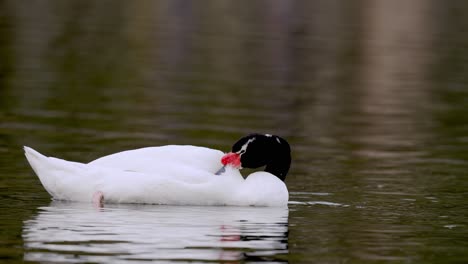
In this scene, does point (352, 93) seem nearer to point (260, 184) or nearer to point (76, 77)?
point (76, 77)

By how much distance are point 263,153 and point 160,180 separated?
4.79 feet

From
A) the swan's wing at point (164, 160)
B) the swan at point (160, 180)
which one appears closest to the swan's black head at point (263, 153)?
the swan at point (160, 180)

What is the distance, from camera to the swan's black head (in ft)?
55.0

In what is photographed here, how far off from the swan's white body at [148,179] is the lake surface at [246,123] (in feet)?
0.68

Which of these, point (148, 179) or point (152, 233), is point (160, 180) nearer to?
point (148, 179)

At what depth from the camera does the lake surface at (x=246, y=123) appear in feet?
45.9

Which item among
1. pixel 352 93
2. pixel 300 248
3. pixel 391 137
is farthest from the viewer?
pixel 352 93

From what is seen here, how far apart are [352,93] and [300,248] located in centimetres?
1910

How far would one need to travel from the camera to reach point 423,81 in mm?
36219

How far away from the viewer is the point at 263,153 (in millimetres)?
16953

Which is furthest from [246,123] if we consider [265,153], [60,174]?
[60,174]

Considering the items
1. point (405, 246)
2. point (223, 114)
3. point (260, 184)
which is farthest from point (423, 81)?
point (405, 246)

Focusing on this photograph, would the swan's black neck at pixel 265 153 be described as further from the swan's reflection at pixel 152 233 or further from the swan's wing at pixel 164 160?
the swan's reflection at pixel 152 233

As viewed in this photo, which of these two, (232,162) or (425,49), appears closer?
(232,162)
